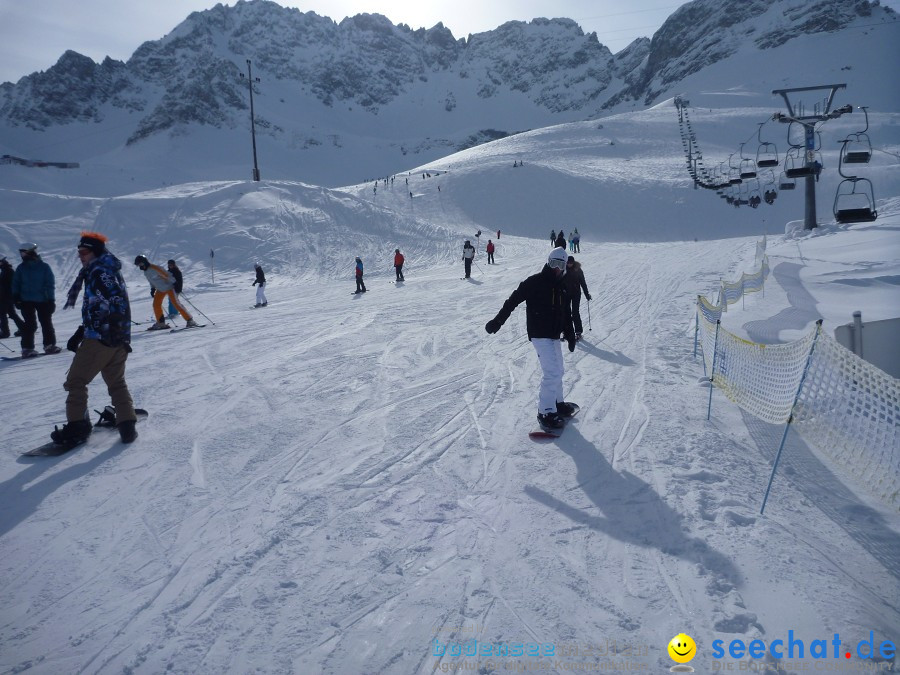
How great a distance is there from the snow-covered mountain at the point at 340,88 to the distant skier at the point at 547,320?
52942mm

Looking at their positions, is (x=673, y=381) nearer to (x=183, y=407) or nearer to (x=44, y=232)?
(x=183, y=407)

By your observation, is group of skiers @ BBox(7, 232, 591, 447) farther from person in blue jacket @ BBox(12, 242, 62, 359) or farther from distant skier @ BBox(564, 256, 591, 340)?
person in blue jacket @ BBox(12, 242, 62, 359)

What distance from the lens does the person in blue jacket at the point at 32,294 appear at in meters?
9.05

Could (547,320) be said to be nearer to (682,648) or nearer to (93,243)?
(682,648)

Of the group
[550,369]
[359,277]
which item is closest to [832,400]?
[550,369]

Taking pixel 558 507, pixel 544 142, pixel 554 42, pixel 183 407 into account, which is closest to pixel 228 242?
pixel 183 407

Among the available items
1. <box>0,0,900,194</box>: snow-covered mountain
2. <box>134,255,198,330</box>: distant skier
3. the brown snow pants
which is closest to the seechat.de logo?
the brown snow pants

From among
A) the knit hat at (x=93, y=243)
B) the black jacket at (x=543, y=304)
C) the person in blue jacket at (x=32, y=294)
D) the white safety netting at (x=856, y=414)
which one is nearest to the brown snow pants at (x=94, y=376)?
the knit hat at (x=93, y=243)

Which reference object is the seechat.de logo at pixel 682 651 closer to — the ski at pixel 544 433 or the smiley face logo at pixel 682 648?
the smiley face logo at pixel 682 648

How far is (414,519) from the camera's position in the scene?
3.90m

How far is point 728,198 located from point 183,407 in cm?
4298

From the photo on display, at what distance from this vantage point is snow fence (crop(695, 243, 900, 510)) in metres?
3.64

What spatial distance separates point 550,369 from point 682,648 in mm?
2977

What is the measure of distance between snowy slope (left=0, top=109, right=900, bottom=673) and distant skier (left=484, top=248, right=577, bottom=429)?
1.32ft
